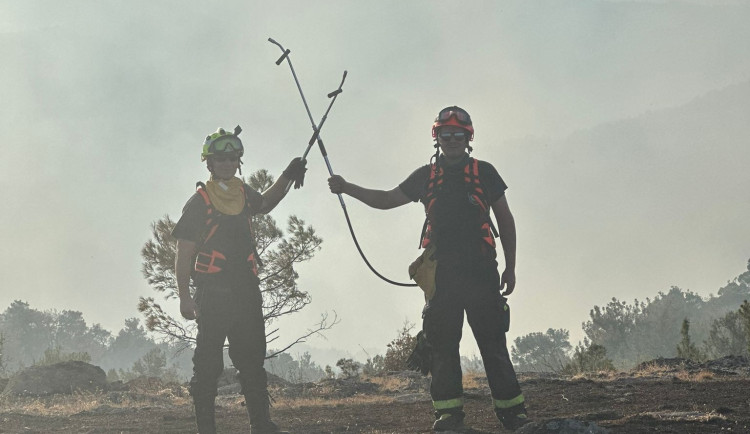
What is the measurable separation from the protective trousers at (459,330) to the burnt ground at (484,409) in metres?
0.32

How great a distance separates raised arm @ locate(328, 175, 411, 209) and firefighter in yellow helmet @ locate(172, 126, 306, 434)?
0.82 metres

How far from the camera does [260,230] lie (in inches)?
666

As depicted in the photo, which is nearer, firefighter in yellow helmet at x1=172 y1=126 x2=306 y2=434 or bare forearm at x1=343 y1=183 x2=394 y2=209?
firefighter in yellow helmet at x1=172 y1=126 x2=306 y2=434

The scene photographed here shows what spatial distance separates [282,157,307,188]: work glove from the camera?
234 inches

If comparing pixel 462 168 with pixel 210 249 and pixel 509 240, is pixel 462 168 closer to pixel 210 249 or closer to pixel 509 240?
pixel 509 240

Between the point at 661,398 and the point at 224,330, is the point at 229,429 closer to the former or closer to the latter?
the point at 224,330

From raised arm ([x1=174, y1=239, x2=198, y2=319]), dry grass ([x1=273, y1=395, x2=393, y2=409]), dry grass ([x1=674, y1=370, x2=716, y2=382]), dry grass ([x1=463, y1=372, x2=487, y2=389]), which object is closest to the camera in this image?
raised arm ([x1=174, y1=239, x2=198, y2=319])

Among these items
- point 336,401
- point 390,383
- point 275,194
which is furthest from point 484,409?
point 390,383

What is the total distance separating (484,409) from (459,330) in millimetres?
2115

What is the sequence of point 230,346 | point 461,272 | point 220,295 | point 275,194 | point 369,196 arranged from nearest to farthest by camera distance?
1. point 461,272
2. point 220,295
3. point 230,346
4. point 369,196
5. point 275,194

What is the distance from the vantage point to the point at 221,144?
5562 mm

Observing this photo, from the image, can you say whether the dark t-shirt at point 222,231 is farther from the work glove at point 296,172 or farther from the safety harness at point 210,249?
the work glove at point 296,172

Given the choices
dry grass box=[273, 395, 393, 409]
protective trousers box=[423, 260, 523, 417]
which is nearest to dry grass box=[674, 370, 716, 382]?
dry grass box=[273, 395, 393, 409]

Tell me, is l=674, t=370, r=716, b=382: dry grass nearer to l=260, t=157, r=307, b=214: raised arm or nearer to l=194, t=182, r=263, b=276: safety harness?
l=260, t=157, r=307, b=214: raised arm
